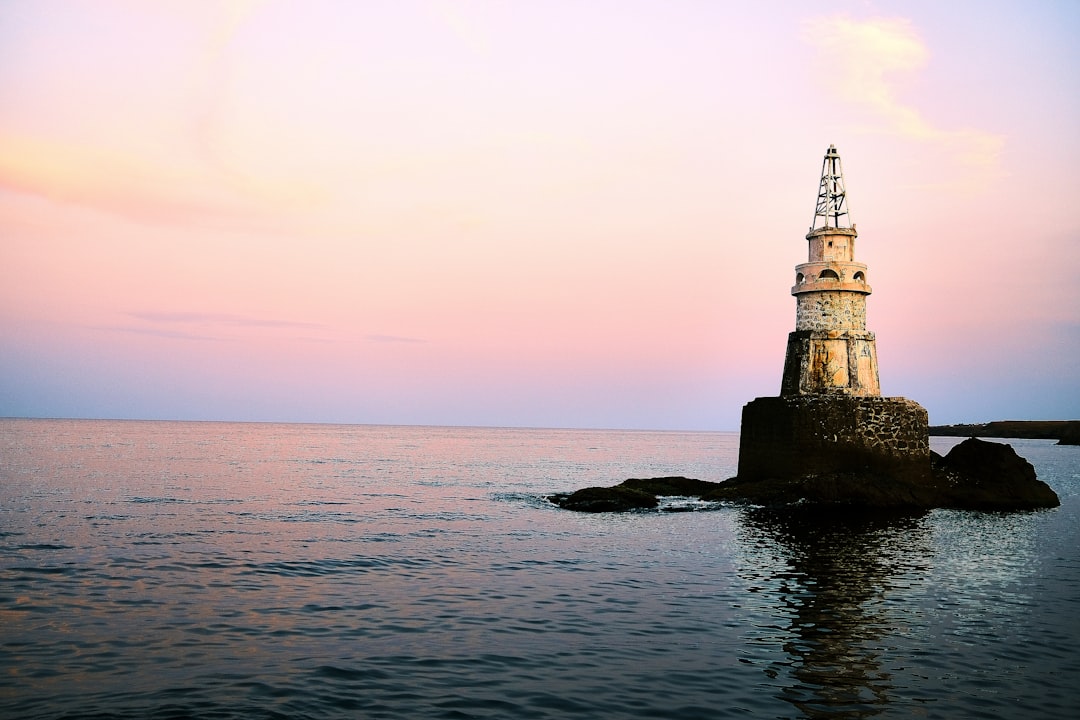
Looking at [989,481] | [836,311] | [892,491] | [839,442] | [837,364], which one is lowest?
[892,491]

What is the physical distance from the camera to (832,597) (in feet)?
53.2

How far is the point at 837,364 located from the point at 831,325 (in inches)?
82.0

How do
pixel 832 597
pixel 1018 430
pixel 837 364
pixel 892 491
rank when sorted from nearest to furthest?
pixel 832 597, pixel 892 491, pixel 837 364, pixel 1018 430

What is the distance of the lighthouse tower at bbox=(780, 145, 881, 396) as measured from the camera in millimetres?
39125

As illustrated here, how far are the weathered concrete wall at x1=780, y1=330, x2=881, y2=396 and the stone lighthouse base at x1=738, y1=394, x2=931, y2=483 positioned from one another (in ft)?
3.62

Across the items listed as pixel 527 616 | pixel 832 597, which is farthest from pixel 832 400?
pixel 527 616

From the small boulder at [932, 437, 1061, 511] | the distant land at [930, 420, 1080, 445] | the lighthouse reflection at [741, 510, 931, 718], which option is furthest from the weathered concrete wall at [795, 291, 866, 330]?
the distant land at [930, 420, 1080, 445]

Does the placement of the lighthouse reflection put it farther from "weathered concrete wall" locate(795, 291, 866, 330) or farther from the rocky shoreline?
"weathered concrete wall" locate(795, 291, 866, 330)

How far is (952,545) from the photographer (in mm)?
24266

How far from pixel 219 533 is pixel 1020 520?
31403 millimetres

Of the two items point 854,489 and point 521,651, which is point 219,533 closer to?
point 521,651

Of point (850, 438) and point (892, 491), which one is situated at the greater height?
point (850, 438)

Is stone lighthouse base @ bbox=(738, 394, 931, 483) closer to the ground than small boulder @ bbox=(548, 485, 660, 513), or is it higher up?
higher up

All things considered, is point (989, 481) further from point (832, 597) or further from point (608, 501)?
point (832, 597)
